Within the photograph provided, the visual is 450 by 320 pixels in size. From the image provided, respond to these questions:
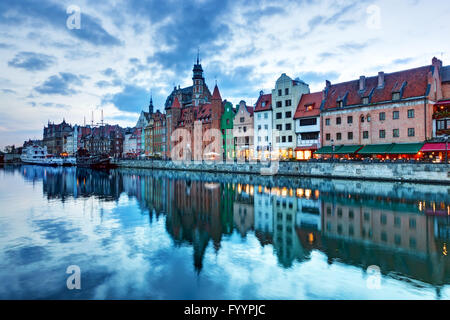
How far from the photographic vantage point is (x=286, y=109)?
199 ft

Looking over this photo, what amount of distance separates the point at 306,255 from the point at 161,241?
701cm

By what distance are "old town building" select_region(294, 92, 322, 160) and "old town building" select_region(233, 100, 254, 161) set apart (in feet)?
44.0

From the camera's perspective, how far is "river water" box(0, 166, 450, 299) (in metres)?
9.57

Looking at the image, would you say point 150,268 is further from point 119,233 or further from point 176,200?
point 176,200

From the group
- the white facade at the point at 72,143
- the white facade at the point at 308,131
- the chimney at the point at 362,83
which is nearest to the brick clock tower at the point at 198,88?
the white facade at the point at 308,131

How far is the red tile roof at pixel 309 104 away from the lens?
2180 inches

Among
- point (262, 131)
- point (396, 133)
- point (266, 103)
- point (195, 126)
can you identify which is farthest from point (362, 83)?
point (195, 126)

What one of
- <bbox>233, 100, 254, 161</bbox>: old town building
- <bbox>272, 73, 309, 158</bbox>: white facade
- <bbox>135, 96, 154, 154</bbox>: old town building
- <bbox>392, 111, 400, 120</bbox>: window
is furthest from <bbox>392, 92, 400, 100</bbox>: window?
<bbox>135, 96, 154, 154</bbox>: old town building

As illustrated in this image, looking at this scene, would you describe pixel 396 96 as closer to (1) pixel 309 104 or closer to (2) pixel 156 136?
(1) pixel 309 104

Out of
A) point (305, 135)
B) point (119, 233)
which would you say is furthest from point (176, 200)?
point (305, 135)

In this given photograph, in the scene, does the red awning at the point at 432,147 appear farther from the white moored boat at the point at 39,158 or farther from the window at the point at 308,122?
the white moored boat at the point at 39,158
